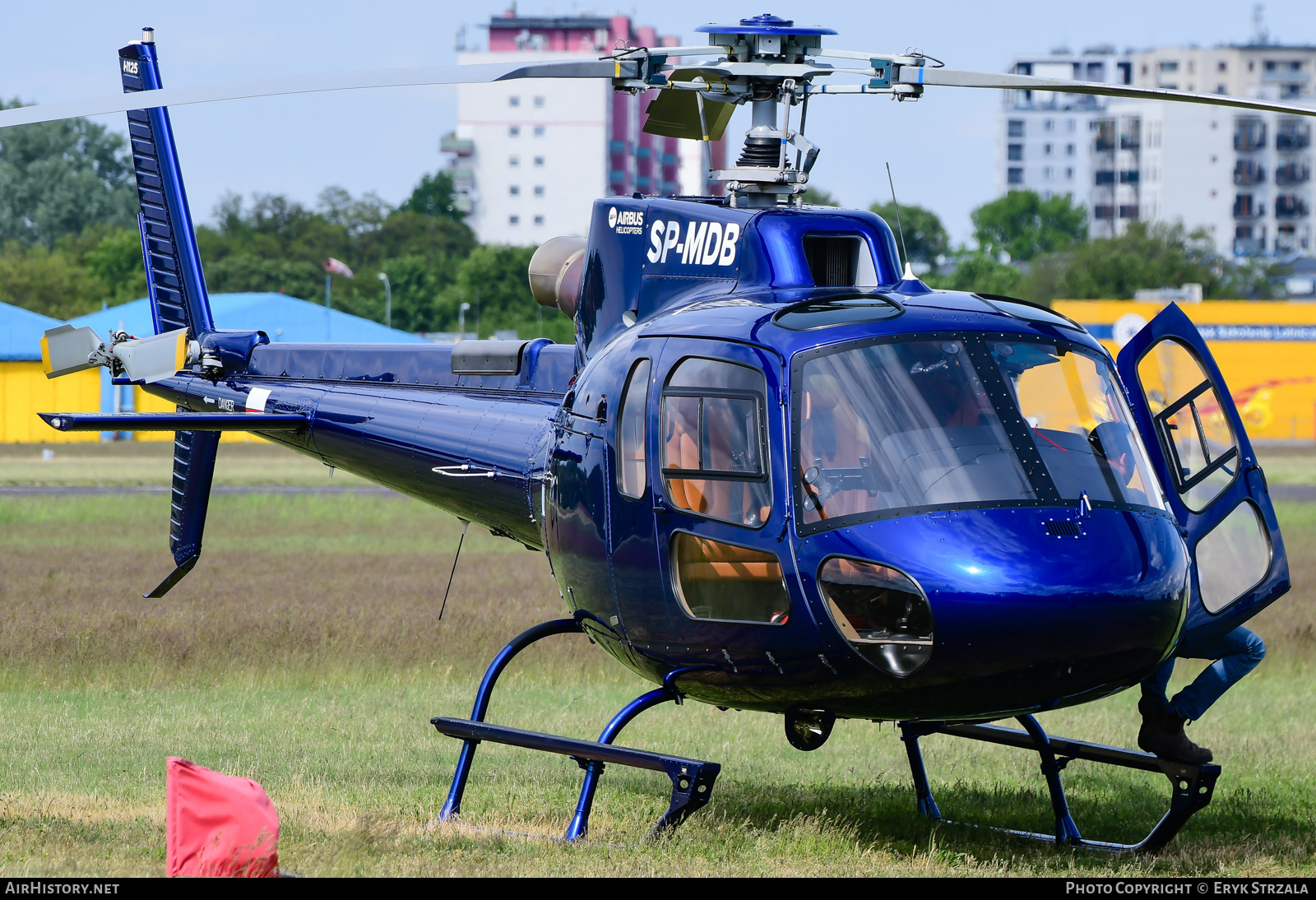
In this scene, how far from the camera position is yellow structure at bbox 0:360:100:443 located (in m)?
54.6

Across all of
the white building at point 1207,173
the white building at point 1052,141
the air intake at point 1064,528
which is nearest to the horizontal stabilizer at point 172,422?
the air intake at point 1064,528

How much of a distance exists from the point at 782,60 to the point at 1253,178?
165m

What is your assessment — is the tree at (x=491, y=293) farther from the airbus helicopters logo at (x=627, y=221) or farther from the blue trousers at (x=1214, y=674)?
the blue trousers at (x=1214, y=674)

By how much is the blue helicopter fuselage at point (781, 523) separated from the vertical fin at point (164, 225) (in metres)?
4.11

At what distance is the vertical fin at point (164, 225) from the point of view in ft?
41.1

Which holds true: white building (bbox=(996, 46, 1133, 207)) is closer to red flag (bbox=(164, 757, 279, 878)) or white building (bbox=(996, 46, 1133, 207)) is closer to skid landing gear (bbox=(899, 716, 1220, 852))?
skid landing gear (bbox=(899, 716, 1220, 852))

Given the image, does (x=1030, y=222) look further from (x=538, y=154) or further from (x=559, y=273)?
(x=559, y=273)

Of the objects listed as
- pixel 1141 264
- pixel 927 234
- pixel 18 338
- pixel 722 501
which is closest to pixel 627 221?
pixel 722 501

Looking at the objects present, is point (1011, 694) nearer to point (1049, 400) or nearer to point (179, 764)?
point (1049, 400)

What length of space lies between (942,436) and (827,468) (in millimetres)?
511

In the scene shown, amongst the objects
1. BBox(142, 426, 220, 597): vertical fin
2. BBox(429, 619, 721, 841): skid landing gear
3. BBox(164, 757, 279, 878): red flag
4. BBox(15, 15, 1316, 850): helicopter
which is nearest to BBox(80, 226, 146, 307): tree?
BBox(142, 426, 220, 597): vertical fin

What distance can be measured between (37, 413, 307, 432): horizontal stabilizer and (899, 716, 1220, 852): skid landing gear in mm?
4404

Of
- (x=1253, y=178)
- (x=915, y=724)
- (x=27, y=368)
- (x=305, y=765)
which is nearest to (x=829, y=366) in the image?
(x=915, y=724)

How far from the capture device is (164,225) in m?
12.6
